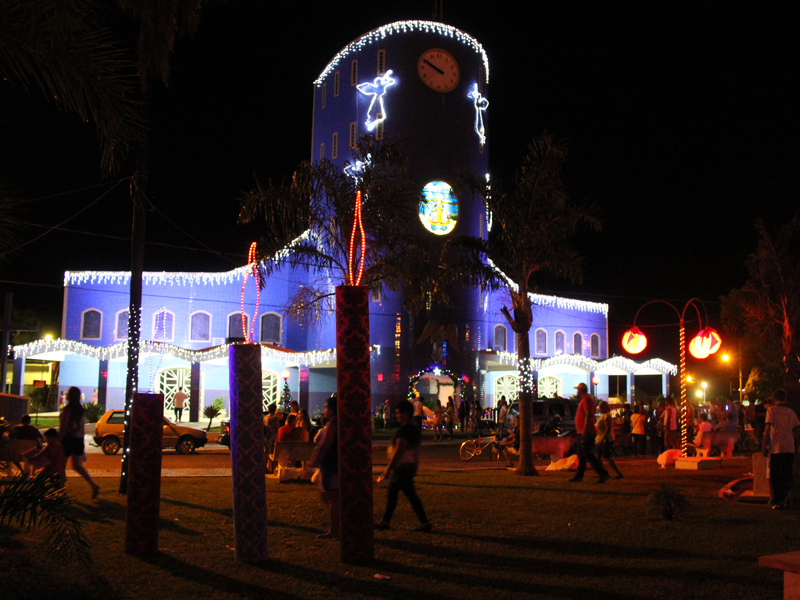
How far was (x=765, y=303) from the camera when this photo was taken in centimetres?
A: 2531

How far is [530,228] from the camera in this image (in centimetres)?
1609

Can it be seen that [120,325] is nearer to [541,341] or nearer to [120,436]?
[120,436]

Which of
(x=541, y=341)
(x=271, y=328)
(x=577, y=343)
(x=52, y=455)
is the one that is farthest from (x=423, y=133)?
(x=52, y=455)

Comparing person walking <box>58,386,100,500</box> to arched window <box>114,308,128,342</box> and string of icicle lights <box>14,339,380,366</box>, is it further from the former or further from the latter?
arched window <box>114,308,128,342</box>

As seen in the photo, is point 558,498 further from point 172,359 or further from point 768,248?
point 172,359

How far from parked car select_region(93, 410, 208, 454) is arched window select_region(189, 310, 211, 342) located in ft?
42.7

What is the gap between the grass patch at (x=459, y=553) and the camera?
20.4 ft

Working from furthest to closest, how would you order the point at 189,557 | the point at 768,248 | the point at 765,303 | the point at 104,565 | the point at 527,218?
1. the point at 765,303
2. the point at 768,248
3. the point at 527,218
4. the point at 189,557
5. the point at 104,565

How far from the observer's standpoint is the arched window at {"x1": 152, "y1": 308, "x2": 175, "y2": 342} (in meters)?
33.4

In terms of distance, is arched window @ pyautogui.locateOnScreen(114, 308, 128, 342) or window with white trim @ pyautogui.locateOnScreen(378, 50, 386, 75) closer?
window with white trim @ pyautogui.locateOnScreen(378, 50, 386, 75)

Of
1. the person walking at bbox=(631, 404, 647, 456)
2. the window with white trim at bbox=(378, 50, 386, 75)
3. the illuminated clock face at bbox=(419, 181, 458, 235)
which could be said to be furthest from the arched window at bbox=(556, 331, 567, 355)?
the person walking at bbox=(631, 404, 647, 456)

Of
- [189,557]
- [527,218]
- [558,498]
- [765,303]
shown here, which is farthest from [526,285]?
[765,303]

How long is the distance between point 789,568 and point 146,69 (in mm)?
10897

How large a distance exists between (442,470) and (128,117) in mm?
13918
